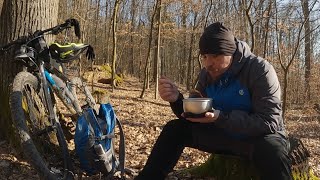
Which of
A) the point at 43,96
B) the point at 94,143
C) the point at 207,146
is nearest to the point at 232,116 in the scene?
the point at 207,146

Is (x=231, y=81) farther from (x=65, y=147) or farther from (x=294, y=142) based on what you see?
(x=65, y=147)

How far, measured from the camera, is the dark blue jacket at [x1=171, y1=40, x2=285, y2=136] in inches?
92.3

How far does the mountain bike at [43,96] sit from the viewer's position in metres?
2.60

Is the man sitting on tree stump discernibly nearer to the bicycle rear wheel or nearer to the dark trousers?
the dark trousers

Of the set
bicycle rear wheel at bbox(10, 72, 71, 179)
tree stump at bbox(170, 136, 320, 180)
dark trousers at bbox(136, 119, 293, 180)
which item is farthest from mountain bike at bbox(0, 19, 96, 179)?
tree stump at bbox(170, 136, 320, 180)

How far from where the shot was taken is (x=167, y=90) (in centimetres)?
265

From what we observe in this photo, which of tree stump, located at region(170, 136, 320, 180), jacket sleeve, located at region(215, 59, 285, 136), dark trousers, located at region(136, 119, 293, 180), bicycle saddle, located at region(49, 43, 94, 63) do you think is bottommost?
tree stump, located at region(170, 136, 320, 180)

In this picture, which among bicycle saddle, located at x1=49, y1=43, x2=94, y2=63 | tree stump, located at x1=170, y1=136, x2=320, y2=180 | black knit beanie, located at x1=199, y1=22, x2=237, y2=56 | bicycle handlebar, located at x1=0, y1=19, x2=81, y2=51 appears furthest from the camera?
bicycle saddle, located at x1=49, y1=43, x2=94, y2=63

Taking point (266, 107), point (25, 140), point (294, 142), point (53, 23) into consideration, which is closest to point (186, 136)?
point (266, 107)

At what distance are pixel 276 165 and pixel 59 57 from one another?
2114 millimetres

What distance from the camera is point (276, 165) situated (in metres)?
2.21

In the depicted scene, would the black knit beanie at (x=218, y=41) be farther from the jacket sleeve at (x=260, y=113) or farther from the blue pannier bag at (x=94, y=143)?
the blue pannier bag at (x=94, y=143)

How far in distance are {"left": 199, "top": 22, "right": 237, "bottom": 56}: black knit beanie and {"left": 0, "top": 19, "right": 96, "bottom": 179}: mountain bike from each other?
1395 mm

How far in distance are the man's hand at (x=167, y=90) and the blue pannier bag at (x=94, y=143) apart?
80 cm
